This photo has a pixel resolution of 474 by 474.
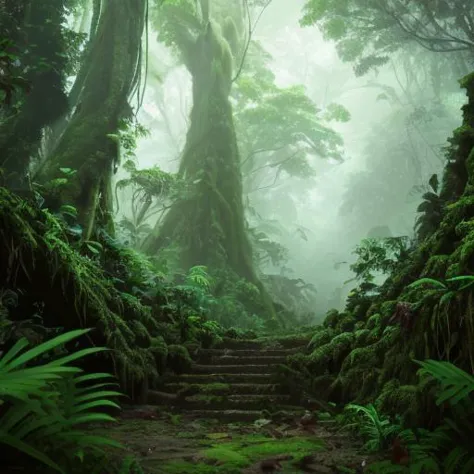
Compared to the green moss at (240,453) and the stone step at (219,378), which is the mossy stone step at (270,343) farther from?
A: the green moss at (240,453)

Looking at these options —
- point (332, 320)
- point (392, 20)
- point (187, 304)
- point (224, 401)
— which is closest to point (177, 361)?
point (224, 401)

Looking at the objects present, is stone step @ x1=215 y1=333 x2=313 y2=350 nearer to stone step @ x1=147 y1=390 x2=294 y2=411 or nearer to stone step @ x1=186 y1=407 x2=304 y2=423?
stone step @ x1=147 y1=390 x2=294 y2=411

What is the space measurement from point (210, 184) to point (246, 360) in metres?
8.88

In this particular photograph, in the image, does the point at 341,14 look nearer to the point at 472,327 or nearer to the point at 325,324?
the point at 325,324

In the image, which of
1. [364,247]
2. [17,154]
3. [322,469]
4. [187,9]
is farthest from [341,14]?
[322,469]

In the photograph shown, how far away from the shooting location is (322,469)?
2.84 meters

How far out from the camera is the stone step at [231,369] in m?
5.79

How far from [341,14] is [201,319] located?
12381mm

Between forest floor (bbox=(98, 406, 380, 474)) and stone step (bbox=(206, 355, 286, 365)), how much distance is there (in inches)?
70.1

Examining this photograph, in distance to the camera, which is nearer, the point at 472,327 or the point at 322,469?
the point at 322,469

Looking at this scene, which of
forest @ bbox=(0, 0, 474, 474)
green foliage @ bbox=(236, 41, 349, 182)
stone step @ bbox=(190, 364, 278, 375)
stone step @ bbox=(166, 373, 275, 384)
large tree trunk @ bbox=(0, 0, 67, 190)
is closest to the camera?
forest @ bbox=(0, 0, 474, 474)

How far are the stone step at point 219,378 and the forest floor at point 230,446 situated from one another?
973mm

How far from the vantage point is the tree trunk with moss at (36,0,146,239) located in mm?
7211

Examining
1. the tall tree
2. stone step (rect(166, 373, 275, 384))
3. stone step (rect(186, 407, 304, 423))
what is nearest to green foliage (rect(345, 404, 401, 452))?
stone step (rect(186, 407, 304, 423))
